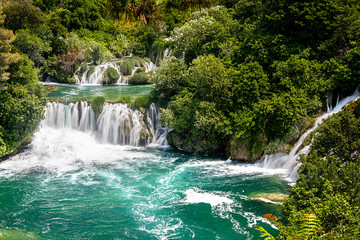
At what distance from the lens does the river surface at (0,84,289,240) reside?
12992 mm

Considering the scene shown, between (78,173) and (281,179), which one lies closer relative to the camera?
(281,179)

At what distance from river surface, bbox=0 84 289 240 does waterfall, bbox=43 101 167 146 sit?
1262 millimetres

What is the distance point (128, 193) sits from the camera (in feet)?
54.4

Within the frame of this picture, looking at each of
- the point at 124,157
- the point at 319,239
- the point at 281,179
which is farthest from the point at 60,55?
the point at 319,239

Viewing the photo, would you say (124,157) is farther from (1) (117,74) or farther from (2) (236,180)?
(1) (117,74)

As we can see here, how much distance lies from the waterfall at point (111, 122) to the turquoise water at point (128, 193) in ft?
4.79

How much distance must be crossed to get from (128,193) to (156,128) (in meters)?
9.16

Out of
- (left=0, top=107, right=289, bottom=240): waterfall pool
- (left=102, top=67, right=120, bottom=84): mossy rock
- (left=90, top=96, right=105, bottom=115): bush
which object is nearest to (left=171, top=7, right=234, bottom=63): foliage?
(left=90, top=96, right=105, bottom=115): bush

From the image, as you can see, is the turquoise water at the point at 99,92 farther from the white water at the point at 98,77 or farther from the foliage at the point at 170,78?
the foliage at the point at 170,78

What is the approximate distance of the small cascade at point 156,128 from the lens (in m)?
24.5

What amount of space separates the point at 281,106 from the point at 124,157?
37.4ft

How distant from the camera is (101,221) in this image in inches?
539

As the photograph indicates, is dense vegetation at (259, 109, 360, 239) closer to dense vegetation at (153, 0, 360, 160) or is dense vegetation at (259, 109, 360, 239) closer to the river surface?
the river surface

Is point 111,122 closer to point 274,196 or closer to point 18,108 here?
point 18,108
